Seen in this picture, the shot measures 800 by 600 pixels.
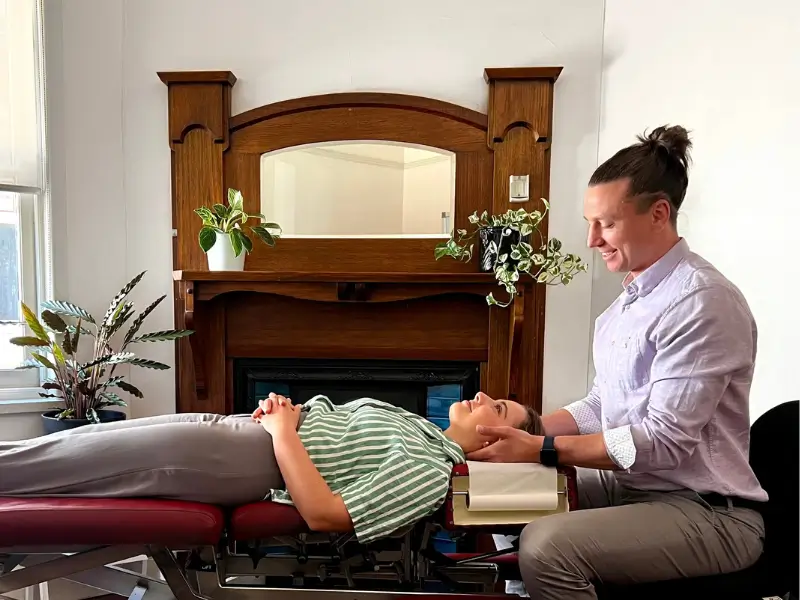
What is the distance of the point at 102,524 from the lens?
44.9 inches

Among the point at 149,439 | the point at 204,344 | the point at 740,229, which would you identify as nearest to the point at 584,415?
the point at 740,229

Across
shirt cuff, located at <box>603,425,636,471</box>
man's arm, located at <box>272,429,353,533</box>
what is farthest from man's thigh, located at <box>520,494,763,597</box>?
man's arm, located at <box>272,429,353,533</box>

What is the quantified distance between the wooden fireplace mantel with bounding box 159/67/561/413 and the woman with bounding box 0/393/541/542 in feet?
3.85

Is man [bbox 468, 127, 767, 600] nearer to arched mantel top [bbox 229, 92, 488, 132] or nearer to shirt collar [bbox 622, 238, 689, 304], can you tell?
shirt collar [bbox 622, 238, 689, 304]

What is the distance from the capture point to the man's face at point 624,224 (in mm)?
1235

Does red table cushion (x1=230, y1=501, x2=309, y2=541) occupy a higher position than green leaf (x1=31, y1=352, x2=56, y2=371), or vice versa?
green leaf (x1=31, y1=352, x2=56, y2=371)

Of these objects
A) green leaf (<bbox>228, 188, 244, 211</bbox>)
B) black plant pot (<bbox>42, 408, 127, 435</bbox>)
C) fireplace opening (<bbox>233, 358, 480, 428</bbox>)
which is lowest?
black plant pot (<bbox>42, 408, 127, 435</bbox>)

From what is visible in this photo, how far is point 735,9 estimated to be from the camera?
5.73ft

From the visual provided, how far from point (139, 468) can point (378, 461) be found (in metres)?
0.51

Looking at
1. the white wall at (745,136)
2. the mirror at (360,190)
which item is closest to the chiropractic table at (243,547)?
the white wall at (745,136)

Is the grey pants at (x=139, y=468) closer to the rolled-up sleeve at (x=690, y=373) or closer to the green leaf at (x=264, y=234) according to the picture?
the rolled-up sleeve at (x=690, y=373)

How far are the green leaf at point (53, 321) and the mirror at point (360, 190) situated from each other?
3.02 ft

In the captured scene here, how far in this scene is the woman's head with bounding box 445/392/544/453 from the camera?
151 cm

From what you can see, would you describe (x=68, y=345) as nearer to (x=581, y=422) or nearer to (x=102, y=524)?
(x=102, y=524)
